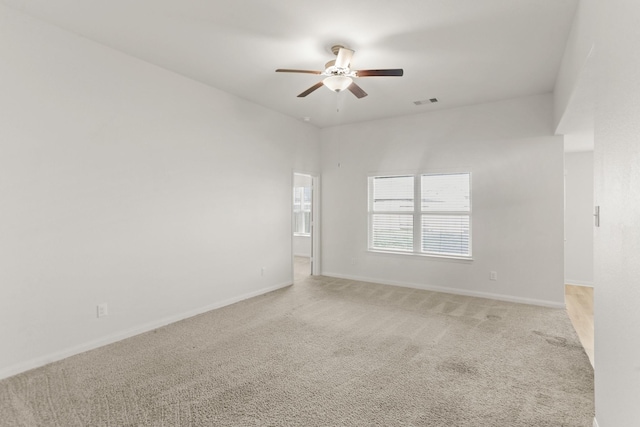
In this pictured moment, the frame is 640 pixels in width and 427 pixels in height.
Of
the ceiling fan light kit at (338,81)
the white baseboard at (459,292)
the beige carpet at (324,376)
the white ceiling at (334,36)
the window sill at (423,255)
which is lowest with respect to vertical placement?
the beige carpet at (324,376)

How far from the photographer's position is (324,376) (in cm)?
269

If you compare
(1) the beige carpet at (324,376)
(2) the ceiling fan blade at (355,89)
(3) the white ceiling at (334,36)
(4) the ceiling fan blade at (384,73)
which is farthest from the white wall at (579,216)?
(4) the ceiling fan blade at (384,73)

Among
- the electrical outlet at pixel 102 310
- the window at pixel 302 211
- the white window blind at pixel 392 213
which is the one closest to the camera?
the electrical outlet at pixel 102 310

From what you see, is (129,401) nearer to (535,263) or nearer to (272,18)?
(272,18)

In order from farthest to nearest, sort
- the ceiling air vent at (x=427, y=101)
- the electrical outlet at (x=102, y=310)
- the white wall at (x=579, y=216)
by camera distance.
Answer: the white wall at (x=579, y=216), the ceiling air vent at (x=427, y=101), the electrical outlet at (x=102, y=310)

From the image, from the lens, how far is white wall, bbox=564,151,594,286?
5.65 m

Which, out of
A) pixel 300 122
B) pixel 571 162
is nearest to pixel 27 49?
pixel 300 122

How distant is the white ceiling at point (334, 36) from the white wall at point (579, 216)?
6.61 feet

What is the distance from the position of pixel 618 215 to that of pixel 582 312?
3823 millimetres

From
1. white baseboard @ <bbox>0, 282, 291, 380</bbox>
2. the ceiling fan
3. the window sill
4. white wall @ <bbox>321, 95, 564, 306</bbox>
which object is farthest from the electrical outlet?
the window sill

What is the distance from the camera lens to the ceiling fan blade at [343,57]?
3.11 m

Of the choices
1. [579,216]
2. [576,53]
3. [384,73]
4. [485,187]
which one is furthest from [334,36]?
[579,216]

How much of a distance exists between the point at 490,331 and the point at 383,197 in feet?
9.77

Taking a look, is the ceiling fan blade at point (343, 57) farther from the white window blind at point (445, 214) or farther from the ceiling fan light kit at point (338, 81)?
the white window blind at point (445, 214)
